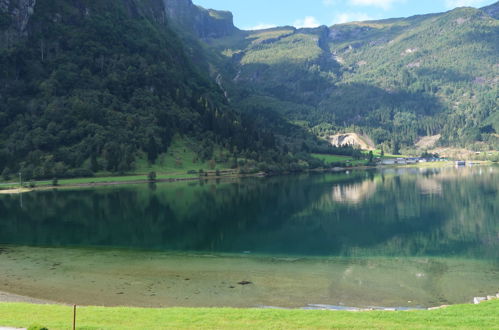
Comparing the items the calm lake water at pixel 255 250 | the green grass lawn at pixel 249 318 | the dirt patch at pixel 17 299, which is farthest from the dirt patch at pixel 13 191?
the green grass lawn at pixel 249 318

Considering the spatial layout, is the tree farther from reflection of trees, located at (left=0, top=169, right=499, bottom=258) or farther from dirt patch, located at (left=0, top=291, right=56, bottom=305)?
dirt patch, located at (left=0, top=291, right=56, bottom=305)

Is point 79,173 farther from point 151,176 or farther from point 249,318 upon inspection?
point 249,318

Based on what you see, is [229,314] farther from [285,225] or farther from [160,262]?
[285,225]

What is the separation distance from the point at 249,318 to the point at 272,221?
210 feet

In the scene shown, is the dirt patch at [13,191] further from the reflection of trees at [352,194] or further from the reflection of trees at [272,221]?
the reflection of trees at [352,194]

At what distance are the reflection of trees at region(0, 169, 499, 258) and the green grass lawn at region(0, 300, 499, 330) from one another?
33.1 m

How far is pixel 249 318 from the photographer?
83.0ft

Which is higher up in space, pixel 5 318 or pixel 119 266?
pixel 5 318

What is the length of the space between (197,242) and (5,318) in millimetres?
42890

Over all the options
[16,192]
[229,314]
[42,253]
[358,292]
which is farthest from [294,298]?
[16,192]

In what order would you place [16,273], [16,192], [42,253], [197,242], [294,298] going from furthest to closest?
[16,192] < [197,242] < [42,253] < [16,273] < [294,298]

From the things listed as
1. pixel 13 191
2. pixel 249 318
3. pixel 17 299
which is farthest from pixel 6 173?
pixel 249 318

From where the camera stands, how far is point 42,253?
195 ft

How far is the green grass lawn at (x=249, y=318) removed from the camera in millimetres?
23562
